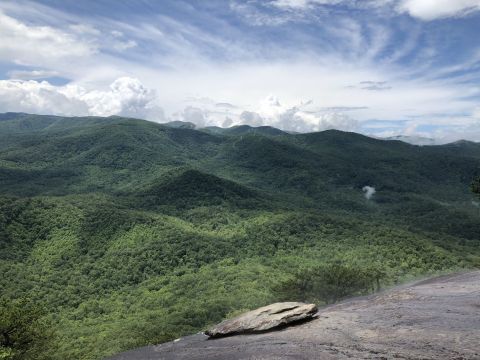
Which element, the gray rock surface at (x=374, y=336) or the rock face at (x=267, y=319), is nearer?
the gray rock surface at (x=374, y=336)

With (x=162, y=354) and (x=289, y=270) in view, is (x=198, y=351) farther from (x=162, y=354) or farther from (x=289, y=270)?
(x=289, y=270)

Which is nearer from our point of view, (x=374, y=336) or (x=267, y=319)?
(x=374, y=336)

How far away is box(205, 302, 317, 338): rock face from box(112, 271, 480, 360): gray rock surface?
93cm

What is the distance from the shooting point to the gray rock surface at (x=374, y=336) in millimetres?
25000

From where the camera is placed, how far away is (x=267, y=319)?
33.8 m

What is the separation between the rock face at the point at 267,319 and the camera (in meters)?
33.1

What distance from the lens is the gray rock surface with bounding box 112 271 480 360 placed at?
25.0 metres

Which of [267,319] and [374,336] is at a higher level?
[374,336]

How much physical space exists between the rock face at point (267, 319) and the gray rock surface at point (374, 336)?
933 millimetres

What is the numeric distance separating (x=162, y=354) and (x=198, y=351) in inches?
167

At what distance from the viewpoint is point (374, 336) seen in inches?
1096

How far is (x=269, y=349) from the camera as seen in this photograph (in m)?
27.4

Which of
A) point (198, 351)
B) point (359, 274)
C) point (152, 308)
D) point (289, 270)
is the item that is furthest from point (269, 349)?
point (289, 270)

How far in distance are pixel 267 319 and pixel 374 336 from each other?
9.48 m
